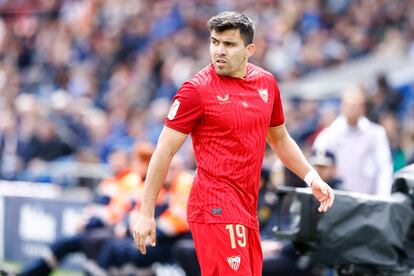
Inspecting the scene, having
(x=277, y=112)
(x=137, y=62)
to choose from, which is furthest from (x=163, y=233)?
(x=137, y=62)

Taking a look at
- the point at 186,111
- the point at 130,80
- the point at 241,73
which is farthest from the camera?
the point at 130,80

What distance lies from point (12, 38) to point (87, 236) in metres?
12.1

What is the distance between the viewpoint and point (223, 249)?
238 inches

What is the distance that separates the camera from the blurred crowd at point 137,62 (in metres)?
15.6

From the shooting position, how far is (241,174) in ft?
20.2

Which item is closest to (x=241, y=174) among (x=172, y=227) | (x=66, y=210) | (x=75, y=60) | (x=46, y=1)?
(x=172, y=227)

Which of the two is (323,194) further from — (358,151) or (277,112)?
(358,151)

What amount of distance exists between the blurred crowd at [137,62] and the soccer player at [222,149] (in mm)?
5748

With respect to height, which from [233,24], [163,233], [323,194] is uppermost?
[233,24]

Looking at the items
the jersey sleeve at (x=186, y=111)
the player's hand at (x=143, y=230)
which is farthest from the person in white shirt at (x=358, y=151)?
the player's hand at (x=143, y=230)

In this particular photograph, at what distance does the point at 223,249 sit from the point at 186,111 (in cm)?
80

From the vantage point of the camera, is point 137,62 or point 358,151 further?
point 137,62

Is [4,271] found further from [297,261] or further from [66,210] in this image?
[66,210]

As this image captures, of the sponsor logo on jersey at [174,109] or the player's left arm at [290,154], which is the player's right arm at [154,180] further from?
the player's left arm at [290,154]
